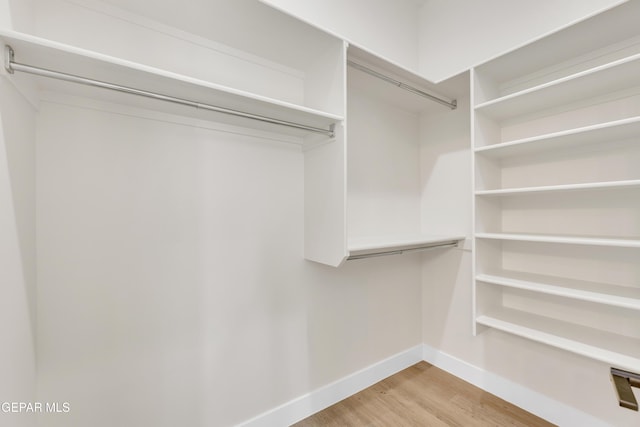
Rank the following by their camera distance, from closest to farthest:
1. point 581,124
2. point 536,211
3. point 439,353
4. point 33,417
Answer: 1. point 33,417
2. point 581,124
3. point 536,211
4. point 439,353

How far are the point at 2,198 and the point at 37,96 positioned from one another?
20.2 inches

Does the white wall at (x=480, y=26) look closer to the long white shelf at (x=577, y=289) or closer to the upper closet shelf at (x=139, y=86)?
the upper closet shelf at (x=139, y=86)

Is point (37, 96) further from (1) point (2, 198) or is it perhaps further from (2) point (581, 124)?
(2) point (581, 124)

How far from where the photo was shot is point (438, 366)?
2.27m

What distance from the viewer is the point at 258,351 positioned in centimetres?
155

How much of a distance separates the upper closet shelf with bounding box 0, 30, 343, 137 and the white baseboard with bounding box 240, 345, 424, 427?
1711mm

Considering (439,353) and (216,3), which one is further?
(439,353)

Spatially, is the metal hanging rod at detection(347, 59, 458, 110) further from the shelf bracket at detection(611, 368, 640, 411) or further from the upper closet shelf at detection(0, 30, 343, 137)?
the shelf bracket at detection(611, 368, 640, 411)

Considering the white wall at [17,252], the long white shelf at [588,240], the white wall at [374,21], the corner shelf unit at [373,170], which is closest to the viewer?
the white wall at [17,252]

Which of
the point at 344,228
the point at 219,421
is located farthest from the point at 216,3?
the point at 219,421

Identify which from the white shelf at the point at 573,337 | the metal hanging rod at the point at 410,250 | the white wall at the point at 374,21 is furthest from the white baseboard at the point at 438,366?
the white wall at the point at 374,21

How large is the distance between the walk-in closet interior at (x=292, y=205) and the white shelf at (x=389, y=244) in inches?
0.9

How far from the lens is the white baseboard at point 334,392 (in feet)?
5.24

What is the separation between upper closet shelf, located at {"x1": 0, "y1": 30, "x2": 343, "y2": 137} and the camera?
81 cm
